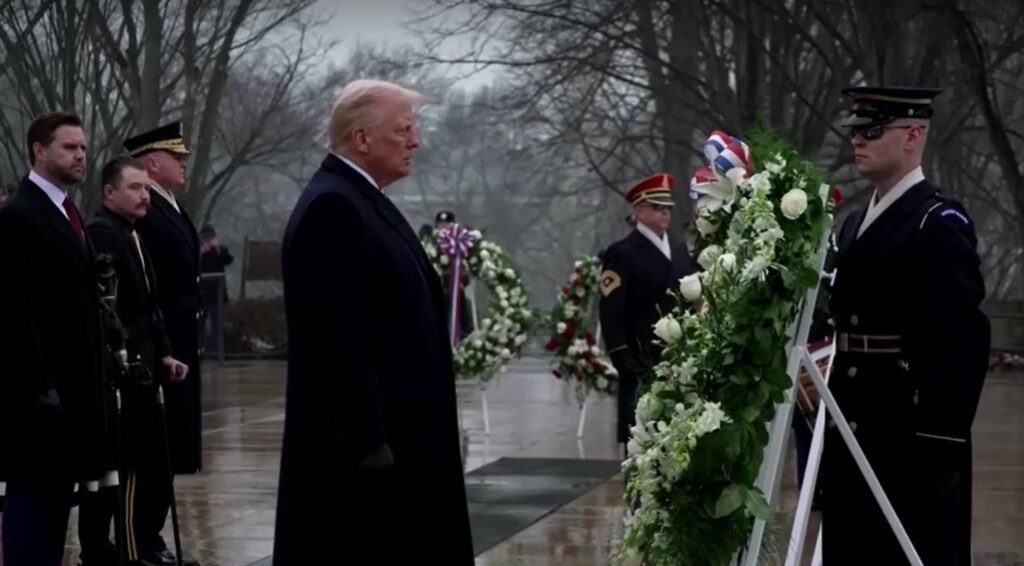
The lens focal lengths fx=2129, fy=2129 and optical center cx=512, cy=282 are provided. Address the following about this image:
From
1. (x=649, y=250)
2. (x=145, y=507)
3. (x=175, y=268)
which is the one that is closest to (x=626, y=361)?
(x=649, y=250)

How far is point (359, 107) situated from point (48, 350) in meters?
2.70

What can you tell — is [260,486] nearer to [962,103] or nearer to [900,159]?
[900,159]

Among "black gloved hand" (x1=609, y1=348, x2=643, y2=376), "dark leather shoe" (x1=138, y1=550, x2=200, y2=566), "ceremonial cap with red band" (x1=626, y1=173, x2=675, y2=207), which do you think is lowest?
"dark leather shoe" (x1=138, y1=550, x2=200, y2=566)

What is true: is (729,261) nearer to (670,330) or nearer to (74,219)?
(670,330)

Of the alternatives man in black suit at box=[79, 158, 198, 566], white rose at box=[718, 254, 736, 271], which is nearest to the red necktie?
man in black suit at box=[79, 158, 198, 566]

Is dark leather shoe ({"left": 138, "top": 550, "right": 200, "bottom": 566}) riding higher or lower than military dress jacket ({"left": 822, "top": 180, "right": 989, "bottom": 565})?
lower

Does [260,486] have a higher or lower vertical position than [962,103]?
lower

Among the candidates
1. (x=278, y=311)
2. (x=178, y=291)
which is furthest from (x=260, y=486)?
(x=278, y=311)

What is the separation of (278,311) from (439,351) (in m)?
26.9

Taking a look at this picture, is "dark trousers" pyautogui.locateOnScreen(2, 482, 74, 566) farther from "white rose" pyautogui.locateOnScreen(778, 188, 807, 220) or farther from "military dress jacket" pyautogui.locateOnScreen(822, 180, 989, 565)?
"white rose" pyautogui.locateOnScreen(778, 188, 807, 220)

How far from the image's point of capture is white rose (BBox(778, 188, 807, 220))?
21.6 ft

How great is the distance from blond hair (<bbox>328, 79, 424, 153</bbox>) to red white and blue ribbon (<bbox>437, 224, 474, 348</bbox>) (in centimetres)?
1214

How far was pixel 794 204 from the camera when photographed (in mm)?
6578

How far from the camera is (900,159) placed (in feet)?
22.8
